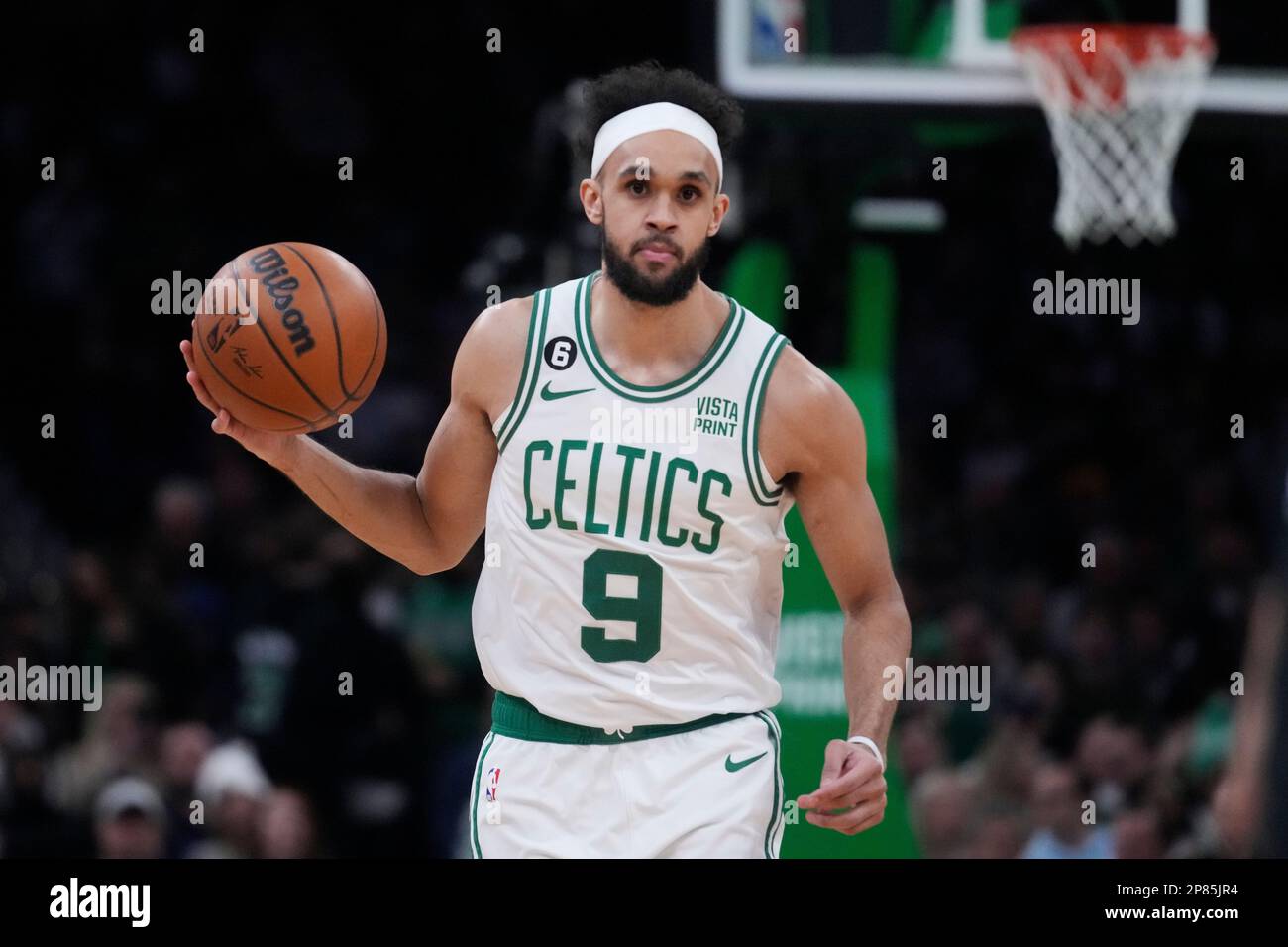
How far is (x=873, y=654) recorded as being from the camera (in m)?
4.17

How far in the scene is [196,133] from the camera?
10.6 meters

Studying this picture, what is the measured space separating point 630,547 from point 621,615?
0.47 ft

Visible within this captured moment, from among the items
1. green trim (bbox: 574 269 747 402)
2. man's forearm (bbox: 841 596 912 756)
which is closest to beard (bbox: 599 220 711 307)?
green trim (bbox: 574 269 747 402)

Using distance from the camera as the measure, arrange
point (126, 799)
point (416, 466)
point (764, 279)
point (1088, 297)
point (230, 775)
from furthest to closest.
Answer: point (1088, 297), point (416, 466), point (230, 775), point (126, 799), point (764, 279)

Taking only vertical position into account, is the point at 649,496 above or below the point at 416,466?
above

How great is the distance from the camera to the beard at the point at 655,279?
4.13 meters

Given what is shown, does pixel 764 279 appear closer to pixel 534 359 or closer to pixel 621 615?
pixel 534 359

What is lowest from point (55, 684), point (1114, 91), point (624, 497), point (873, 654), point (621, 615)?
point (55, 684)

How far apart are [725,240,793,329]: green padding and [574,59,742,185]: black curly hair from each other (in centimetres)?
223

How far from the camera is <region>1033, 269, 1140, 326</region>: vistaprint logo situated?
34.3 ft

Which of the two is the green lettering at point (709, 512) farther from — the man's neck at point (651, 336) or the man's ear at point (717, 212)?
the man's ear at point (717, 212)
